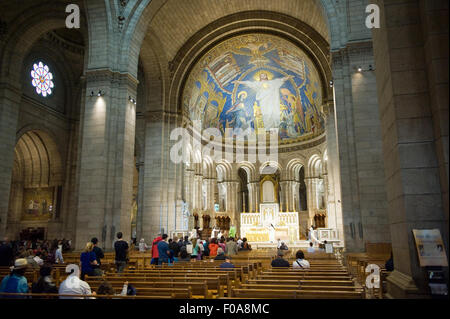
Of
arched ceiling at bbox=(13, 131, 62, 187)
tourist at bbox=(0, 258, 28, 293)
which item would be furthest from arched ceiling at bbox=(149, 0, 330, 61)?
A: tourist at bbox=(0, 258, 28, 293)

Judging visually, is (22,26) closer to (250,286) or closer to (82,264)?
(82,264)

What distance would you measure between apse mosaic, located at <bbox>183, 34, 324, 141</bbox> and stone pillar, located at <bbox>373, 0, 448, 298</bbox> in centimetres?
1925

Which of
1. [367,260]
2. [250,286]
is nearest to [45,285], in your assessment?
[250,286]

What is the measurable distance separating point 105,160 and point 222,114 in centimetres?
1863

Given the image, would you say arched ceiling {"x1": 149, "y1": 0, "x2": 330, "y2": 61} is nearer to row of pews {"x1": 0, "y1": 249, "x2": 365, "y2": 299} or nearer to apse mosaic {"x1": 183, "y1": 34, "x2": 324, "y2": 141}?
apse mosaic {"x1": 183, "y1": 34, "x2": 324, "y2": 141}

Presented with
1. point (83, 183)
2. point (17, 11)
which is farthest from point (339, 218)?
point (17, 11)

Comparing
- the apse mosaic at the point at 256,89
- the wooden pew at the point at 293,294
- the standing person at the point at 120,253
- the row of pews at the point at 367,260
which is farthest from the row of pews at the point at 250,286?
the apse mosaic at the point at 256,89

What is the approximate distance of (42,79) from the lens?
71.5 feet

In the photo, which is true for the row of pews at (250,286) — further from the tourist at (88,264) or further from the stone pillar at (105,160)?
the stone pillar at (105,160)

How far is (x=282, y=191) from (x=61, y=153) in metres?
20.9

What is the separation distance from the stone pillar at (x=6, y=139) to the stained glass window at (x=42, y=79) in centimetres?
391

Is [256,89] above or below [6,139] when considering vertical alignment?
above

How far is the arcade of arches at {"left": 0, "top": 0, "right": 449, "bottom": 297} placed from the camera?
457cm
